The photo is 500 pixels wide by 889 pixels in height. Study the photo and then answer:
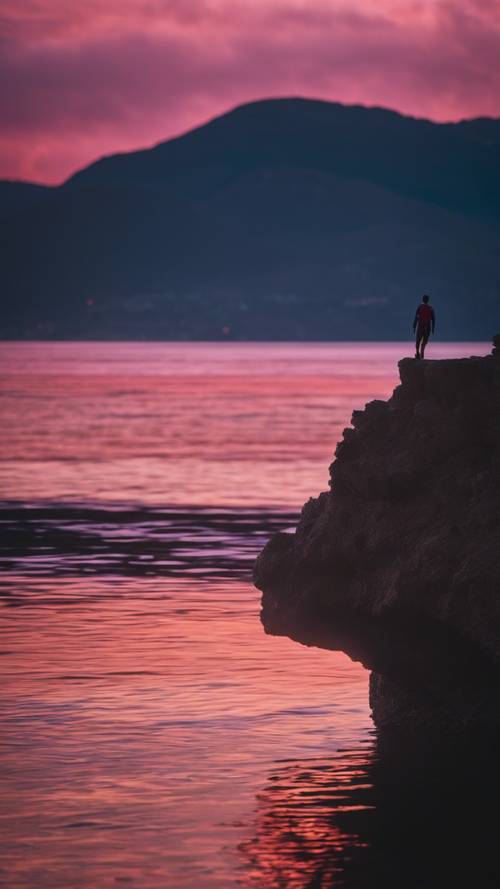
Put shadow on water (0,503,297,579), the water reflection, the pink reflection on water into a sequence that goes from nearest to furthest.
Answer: the water reflection, shadow on water (0,503,297,579), the pink reflection on water

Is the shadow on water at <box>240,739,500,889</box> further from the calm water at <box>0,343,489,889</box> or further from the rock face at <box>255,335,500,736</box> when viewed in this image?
the rock face at <box>255,335,500,736</box>

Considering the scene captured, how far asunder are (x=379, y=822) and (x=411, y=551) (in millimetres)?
3822

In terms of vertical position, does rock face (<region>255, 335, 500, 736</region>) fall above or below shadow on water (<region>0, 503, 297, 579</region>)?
above

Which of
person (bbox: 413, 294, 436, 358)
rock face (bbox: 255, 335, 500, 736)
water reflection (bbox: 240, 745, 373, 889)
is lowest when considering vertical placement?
water reflection (bbox: 240, 745, 373, 889)

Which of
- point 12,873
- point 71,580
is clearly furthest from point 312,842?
point 71,580

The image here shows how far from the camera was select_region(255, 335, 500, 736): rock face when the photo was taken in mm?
21172

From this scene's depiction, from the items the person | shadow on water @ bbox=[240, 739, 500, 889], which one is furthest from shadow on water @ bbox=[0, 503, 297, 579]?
shadow on water @ bbox=[240, 739, 500, 889]

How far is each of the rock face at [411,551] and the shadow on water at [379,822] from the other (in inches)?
41.5

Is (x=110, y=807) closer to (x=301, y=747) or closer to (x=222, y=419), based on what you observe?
(x=301, y=747)

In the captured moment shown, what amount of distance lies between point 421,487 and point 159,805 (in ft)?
19.0

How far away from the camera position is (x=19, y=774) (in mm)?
20984

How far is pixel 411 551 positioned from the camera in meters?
21.7

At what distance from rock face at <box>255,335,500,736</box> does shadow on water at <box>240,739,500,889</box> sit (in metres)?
1.05

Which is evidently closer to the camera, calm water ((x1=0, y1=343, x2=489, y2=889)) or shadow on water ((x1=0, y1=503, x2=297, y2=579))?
calm water ((x1=0, y1=343, x2=489, y2=889))
